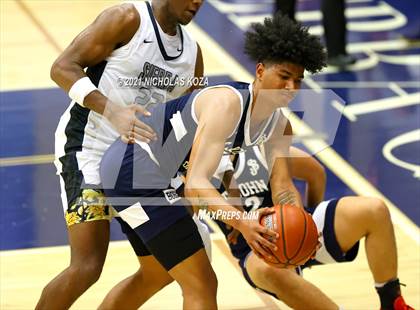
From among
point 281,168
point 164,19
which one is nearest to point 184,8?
point 164,19

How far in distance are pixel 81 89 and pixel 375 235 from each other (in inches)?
63.5

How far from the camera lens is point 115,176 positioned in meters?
4.98

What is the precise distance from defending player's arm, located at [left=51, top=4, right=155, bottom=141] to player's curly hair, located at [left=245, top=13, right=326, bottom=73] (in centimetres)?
62

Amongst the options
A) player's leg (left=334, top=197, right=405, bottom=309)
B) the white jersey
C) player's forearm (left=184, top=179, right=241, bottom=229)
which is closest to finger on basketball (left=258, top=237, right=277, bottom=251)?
player's forearm (left=184, top=179, right=241, bottom=229)

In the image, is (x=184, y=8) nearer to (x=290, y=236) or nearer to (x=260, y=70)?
(x=260, y=70)

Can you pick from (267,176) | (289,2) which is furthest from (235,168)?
(289,2)

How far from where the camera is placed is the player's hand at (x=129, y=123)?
494 cm

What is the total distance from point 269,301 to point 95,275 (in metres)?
1.38

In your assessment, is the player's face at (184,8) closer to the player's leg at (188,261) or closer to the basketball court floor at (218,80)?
the player's leg at (188,261)

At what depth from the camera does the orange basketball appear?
4.76m

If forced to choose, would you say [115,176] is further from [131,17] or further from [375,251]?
[375,251]

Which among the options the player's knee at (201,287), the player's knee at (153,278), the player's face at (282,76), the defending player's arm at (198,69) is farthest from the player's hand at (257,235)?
the defending player's arm at (198,69)

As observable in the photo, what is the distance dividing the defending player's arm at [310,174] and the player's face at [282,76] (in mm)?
1087

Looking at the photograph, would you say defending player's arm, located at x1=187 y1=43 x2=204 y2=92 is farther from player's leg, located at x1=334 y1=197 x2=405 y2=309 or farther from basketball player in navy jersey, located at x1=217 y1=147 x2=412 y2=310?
player's leg, located at x1=334 y1=197 x2=405 y2=309
